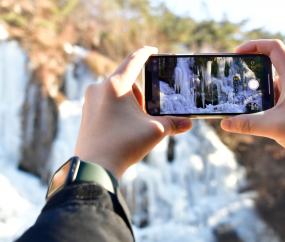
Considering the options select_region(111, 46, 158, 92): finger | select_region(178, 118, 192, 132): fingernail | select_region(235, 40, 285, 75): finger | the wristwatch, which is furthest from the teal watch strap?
select_region(235, 40, 285, 75): finger

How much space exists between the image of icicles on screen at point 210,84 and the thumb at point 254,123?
0.29 feet

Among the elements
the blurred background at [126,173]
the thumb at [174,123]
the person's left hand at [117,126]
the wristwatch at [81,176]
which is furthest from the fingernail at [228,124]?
the blurred background at [126,173]

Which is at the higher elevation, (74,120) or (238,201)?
(74,120)

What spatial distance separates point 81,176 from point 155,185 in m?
4.03

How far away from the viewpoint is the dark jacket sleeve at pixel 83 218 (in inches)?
15.9

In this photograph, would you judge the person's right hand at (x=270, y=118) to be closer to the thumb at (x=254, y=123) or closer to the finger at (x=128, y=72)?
the thumb at (x=254, y=123)

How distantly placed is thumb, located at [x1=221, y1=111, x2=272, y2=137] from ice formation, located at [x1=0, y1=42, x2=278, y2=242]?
345cm

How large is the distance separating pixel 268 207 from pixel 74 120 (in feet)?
14.4

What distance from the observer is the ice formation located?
389 cm

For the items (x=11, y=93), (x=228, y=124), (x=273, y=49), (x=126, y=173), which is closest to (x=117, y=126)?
(x=228, y=124)

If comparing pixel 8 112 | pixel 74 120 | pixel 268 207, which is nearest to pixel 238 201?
pixel 268 207

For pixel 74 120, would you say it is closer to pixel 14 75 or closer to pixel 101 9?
pixel 14 75

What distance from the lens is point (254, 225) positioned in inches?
163

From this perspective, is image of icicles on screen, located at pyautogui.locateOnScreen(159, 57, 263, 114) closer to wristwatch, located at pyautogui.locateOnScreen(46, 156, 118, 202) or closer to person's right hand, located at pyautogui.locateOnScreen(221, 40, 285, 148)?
person's right hand, located at pyautogui.locateOnScreen(221, 40, 285, 148)
